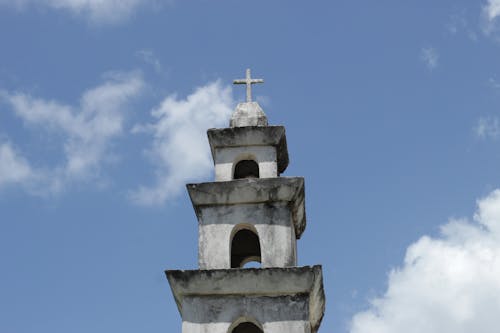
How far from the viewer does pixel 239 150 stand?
16.9 m

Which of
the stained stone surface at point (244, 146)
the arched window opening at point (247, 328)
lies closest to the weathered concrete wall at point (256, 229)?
the stained stone surface at point (244, 146)

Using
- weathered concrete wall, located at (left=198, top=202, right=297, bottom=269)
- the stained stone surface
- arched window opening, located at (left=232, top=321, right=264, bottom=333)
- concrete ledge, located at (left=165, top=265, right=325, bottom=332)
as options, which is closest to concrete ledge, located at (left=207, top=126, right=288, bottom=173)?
the stained stone surface

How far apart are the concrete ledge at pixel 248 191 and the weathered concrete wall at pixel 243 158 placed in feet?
2.27

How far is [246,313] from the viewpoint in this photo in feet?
48.3

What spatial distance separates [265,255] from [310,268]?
1.13 metres

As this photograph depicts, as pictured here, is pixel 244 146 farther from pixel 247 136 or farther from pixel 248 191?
pixel 248 191

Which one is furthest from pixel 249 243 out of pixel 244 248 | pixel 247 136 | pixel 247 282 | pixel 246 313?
pixel 246 313

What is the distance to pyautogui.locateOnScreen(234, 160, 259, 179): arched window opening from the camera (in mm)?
17406

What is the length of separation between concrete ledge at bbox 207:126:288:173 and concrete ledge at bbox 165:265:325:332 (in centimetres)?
310

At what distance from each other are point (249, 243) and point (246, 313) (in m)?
2.58

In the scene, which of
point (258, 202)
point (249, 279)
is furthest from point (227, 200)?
point (249, 279)

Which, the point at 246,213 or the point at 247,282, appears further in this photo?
the point at 246,213

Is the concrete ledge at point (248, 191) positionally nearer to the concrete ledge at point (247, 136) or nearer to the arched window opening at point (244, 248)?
the concrete ledge at point (247, 136)

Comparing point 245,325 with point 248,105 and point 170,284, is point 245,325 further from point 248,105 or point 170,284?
point 248,105
